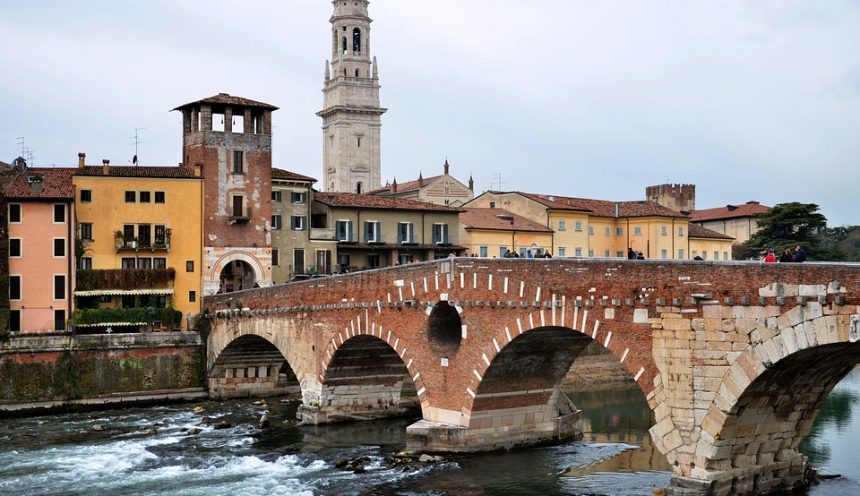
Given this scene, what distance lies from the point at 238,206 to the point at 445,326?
75.7ft

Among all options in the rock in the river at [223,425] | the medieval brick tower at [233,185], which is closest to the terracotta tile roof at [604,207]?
the medieval brick tower at [233,185]

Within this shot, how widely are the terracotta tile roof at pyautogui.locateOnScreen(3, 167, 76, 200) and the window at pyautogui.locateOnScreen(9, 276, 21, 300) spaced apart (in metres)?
3.59

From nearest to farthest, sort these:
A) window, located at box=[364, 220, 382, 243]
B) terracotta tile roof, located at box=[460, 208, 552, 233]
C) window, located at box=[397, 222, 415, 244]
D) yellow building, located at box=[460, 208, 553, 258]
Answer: window, located at box=[364, 220, 382, 243] → window, located at box=[397, 222, 415, 244] → yellow building, located at box=[460, 208, 553, 258] → terracotta tile roof, located at box=[460, 208, 552, 233]

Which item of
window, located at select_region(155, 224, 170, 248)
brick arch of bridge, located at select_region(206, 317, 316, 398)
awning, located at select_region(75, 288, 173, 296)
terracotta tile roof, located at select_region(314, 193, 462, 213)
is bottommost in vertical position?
brick arch of bridge, located at select_region(206, 317, 316, 398)

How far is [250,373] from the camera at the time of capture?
4934 centimetres

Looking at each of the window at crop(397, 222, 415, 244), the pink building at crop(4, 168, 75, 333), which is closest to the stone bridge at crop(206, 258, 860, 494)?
the pink building at crop(4, 168, 75, 333)

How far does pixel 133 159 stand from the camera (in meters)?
56.5

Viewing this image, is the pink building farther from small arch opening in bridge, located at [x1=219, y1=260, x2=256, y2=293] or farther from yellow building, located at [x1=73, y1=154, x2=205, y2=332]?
small arch opening in bridge, located at [x1=219, y1=260, x2=256, y2=293]

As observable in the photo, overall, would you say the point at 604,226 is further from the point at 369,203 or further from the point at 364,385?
the point at 364,385

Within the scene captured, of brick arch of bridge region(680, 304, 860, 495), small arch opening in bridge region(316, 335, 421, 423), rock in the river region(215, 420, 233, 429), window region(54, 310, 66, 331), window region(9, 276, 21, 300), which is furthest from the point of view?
window region(54, 310, 66, 331)

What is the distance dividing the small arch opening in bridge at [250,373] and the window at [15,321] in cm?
867

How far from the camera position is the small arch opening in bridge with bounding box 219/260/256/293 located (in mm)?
54188

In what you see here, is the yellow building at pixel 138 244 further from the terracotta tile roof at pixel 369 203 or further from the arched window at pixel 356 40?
the arched window at pixel 356 40

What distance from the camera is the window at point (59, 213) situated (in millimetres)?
48219
